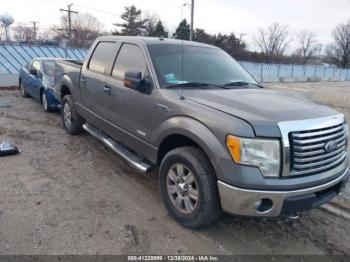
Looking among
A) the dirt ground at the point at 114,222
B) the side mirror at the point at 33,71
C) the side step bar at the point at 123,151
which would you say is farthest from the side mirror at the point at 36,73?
the dirt ground at the point at 114,222

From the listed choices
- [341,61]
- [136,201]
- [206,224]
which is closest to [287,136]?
[206,224]

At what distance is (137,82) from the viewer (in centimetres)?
374

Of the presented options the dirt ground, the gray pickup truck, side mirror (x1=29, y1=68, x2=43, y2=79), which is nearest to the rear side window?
the gray pickup truck

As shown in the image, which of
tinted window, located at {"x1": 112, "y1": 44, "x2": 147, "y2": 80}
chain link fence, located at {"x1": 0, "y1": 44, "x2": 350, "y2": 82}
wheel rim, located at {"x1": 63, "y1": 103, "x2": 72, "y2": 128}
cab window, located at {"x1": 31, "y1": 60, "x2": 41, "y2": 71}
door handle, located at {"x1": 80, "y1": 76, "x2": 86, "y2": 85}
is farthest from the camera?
chain link fence, located at {"x1": 0, "y1": 44, "x2": 350, "y2": 82}

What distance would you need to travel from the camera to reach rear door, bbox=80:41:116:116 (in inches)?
193

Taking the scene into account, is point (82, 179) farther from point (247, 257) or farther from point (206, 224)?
point (247, 257)

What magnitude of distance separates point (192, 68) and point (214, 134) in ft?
4.67

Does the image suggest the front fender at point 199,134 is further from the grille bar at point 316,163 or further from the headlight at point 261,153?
the grille bar at point 316,163

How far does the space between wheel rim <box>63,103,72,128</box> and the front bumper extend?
4250 mm

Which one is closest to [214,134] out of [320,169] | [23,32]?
[320,169]

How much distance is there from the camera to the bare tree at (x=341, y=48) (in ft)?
234

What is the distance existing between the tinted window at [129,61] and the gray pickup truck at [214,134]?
0.06ft

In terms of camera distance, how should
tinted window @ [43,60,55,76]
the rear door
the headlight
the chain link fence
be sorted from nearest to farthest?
the headlight → the rear door → tinted window @ [43,60,55,76] → the chain link fence

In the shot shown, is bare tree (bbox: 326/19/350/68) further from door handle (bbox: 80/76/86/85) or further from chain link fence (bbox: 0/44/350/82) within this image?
door handle (bbox: 80/76/86/85)
